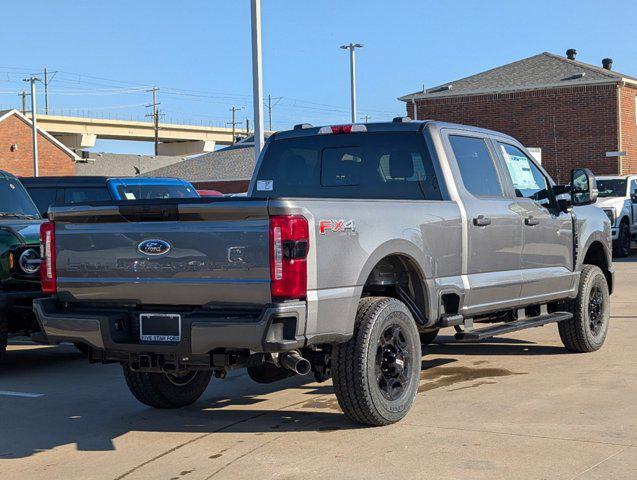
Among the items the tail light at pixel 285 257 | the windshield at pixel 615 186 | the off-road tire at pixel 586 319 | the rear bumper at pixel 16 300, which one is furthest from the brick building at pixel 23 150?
the tail light at pixel 285 257

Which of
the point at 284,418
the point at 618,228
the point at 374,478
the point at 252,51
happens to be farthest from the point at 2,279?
the point at 618,228

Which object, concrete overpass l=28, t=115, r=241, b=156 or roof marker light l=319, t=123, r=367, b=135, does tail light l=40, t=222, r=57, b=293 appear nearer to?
roof marker light l=319, t=123, r=367, b=135

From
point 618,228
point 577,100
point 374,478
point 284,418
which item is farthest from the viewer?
point 577,100

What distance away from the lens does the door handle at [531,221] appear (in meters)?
8.73

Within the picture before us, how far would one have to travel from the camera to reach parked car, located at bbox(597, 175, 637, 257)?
24.6 meters

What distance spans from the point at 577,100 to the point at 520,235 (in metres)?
31.5

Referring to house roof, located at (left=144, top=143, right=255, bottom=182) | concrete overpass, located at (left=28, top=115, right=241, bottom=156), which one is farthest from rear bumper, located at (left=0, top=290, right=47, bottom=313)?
concrete overpass, located at (left=28, top=115, right=241, bottom=156)

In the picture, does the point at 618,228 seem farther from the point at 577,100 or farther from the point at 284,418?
the point at 284,418

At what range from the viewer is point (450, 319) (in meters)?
7.61

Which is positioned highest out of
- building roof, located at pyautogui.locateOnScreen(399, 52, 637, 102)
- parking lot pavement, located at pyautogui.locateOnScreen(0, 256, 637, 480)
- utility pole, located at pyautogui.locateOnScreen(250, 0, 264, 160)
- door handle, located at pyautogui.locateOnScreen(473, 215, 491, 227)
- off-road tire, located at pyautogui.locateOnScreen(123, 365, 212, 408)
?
building roof, located at pyautogui.locateOnScreen(399, 52, 637, 102)

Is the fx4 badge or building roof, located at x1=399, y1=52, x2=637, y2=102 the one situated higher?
building roof, located at x1=399, y1=52, x2=637, y2=102

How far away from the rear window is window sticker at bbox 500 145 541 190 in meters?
1.25

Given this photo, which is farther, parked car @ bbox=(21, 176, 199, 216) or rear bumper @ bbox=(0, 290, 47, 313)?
parked car @ bbox=(21, 176, 199, 216)

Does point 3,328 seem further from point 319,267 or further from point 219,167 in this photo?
point 219,167
